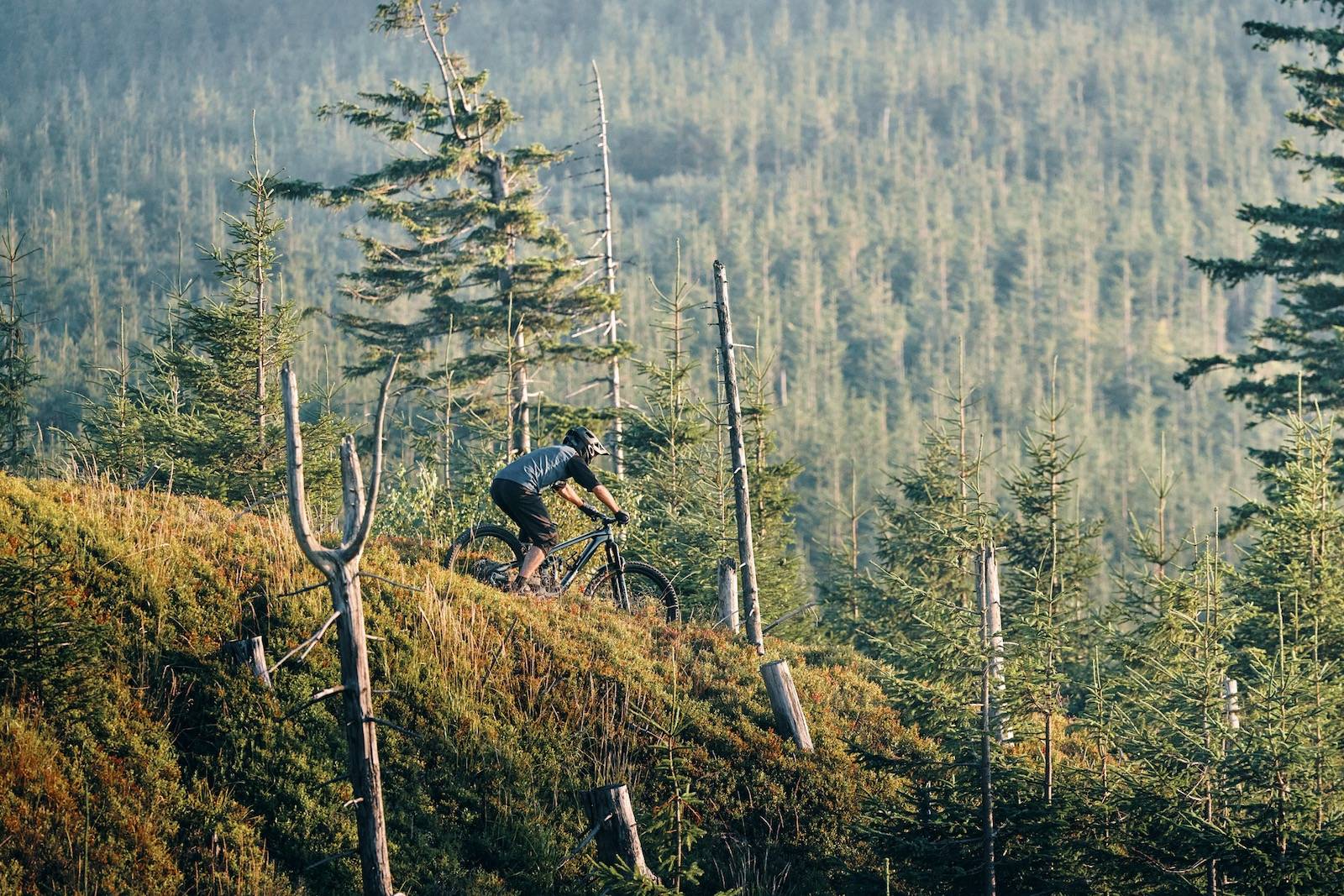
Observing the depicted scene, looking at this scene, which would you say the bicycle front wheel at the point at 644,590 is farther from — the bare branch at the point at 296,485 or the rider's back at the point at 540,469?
the bare branch at the point at 296,485

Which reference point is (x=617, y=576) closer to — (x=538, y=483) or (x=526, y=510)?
(x=526, y=510)

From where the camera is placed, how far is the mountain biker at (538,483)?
1291cm

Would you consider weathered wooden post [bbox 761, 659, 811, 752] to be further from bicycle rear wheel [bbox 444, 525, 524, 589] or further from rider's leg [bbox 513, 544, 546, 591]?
bicycle rear wheel [bbox 444, 525, 524, 589]

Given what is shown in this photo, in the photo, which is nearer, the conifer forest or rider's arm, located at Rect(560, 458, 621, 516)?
the conifer forest

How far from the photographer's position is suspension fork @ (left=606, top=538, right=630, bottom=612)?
1377 cm

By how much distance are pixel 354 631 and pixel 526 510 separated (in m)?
4.94

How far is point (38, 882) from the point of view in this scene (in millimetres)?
8391

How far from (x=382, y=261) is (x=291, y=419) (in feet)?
82.3

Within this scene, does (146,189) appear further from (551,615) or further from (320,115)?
(551,615)

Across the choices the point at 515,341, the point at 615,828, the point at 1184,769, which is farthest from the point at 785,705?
the point at 515,341

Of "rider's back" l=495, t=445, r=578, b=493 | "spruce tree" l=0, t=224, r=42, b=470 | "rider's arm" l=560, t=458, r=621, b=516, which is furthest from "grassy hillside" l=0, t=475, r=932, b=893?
"spruce tree" l=0, t=224, r=42, b=470

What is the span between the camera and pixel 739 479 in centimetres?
1536

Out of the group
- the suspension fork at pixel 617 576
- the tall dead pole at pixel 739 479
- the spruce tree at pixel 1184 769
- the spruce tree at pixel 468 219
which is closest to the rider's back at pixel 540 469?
the suspension fork at pixel 617 576

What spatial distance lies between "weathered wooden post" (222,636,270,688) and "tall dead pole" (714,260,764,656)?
6.11 meters
